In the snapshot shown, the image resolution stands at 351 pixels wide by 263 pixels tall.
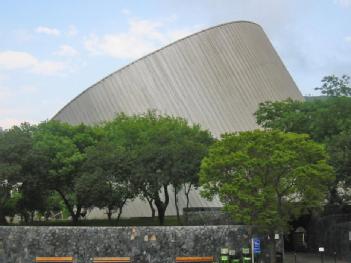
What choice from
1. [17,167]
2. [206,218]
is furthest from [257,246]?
[17,167]

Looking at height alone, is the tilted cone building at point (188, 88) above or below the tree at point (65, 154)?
above

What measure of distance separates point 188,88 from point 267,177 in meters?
22.7

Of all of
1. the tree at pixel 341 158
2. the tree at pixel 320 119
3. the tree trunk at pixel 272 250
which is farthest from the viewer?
the tree at pixel 320 119

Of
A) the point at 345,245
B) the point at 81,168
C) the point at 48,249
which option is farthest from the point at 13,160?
the point at 345,245

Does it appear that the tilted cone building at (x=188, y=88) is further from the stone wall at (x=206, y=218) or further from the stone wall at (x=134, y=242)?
the stone wall at (x=134, y=242)

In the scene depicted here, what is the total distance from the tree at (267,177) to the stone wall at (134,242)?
1.33 meters

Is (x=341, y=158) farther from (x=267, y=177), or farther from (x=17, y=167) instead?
(x=17, y=167)

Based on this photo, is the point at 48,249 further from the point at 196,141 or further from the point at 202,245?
the point at 196,141

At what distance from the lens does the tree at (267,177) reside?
99.0 feet

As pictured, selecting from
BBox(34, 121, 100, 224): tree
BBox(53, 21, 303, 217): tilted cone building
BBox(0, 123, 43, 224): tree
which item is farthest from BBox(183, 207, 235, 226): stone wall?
BBox(53, 21, 303, 217): tilted cone building

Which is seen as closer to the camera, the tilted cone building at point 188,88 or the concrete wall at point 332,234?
the concrete wall at point 332,234

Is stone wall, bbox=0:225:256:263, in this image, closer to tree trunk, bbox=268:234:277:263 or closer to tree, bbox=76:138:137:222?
tree trunk, bbox=268:234:277:263

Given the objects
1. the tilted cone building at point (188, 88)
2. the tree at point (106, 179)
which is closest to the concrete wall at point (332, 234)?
the tree at point (106, 179)

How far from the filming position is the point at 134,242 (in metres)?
29.8
